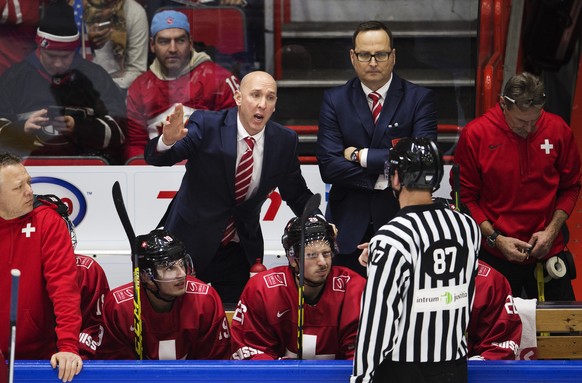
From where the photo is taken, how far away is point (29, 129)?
5.63 meters

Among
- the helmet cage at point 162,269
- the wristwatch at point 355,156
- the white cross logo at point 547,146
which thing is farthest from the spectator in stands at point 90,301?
the white cross logo at point 547,146

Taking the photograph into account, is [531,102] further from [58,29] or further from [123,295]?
[58,29]

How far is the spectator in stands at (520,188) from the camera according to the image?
459cm

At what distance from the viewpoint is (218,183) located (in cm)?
439

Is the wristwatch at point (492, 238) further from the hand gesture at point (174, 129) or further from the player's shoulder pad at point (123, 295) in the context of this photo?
the player's shoulder pad at point (123, 295)

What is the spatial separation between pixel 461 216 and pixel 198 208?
1618 millimetres

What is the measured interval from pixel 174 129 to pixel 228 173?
0.41 m

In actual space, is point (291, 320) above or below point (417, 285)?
below

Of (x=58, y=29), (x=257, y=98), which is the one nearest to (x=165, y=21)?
(x=58, y=29)

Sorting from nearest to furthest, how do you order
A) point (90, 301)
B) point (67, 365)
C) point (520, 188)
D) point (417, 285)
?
point (417, 285) < point (67, 365) < point (90, 301) < point (520, 188)

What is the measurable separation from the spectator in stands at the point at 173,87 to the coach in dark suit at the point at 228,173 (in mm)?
1135

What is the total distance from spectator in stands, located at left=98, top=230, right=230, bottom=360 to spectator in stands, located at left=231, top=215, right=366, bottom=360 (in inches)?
3.4

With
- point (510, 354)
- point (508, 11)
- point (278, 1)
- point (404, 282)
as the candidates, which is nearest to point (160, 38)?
point (278, 1)

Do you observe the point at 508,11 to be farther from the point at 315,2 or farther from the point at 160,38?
the point at 160,38
